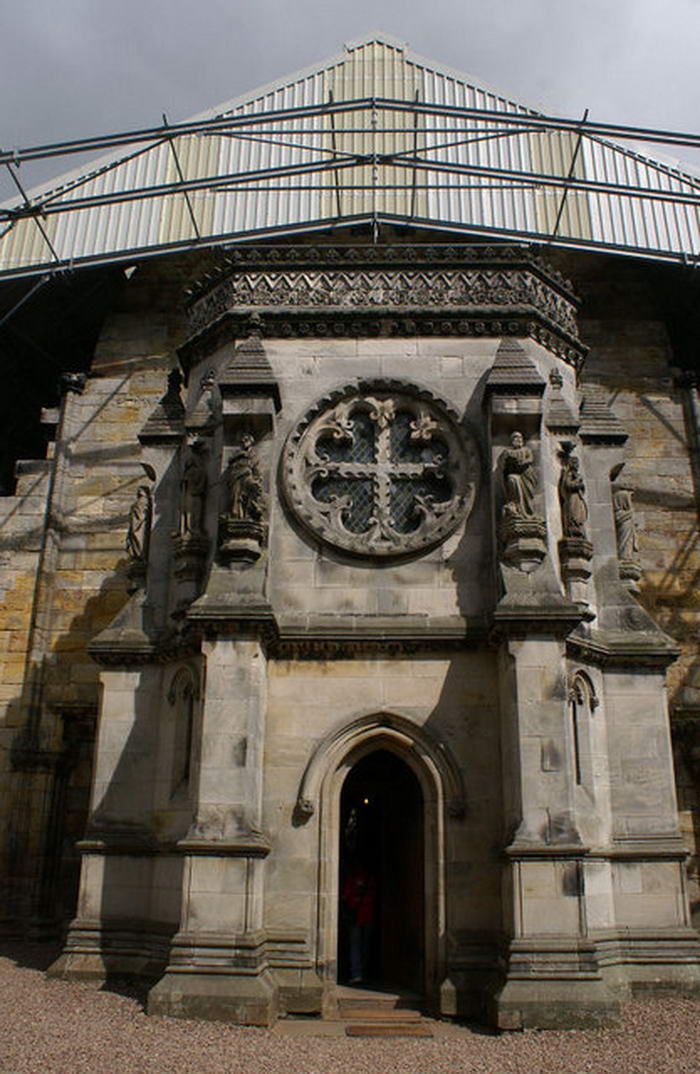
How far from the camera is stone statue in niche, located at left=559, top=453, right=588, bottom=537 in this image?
1238 cm

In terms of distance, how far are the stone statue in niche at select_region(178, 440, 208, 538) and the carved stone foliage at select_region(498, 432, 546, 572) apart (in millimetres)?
3900

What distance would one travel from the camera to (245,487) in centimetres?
1172

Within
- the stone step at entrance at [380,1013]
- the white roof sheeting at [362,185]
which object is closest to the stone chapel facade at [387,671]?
the stone step at entrance at [380,1013]

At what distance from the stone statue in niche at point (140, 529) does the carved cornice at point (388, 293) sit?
2399 millimetres

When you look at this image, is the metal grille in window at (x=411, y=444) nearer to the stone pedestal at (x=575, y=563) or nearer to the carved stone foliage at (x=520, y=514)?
the carved stone foliage at (x=520, y=514)

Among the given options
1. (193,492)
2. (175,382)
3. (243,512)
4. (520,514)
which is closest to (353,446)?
(243,512)

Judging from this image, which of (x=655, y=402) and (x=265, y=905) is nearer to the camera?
(x=265, y=905)

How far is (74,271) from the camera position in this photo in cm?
1858

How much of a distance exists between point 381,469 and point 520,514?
208cm

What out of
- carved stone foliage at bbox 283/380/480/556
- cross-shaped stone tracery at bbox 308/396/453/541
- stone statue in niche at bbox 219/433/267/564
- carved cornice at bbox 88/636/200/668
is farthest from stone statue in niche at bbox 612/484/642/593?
carved cornice at bbox 88/636/200/668

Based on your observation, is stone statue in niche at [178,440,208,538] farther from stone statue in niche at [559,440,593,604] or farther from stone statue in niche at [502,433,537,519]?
stone statue in niche at [559,440,593,604]

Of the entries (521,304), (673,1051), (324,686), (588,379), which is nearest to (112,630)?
(324,686)

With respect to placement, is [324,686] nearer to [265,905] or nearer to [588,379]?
[265,905]

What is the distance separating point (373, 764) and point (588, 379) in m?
9.33
